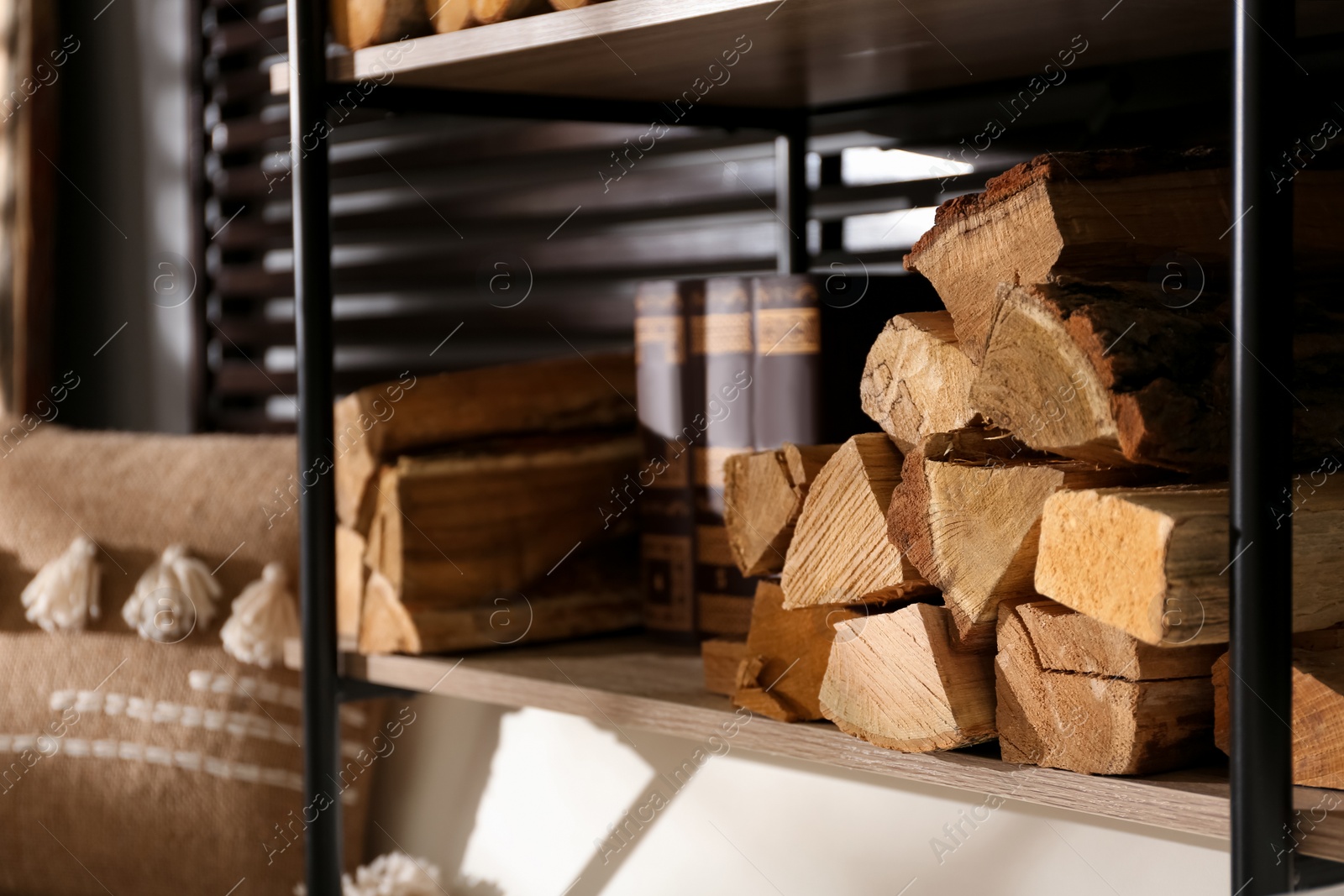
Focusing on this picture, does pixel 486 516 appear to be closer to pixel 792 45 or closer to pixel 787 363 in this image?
pixel 787 363

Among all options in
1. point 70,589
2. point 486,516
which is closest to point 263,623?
point 70,589

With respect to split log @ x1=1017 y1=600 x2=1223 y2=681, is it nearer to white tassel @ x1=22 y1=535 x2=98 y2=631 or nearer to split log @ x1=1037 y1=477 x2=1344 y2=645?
split log @ x1=1037 y1=477 x2=1344 y2=645

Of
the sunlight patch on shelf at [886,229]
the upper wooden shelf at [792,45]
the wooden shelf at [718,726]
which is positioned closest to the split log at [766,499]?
the wooden shelf at [718,726]

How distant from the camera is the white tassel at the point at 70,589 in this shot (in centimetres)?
184

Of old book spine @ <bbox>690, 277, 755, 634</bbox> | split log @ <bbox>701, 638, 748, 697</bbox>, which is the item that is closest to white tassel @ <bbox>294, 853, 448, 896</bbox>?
old book spine @ <bbox>690, 277, 755, 634</bbox>

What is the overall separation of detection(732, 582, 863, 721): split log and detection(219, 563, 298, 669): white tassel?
2.88 feet

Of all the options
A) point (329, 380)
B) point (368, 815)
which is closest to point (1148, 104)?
point (329, 380)

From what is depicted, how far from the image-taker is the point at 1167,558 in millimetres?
742

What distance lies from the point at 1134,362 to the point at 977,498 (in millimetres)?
144

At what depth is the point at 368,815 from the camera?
1.85m

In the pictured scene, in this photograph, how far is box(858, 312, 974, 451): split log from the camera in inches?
36.4

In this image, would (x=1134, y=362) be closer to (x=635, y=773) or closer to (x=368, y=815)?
(x=635, y=773)

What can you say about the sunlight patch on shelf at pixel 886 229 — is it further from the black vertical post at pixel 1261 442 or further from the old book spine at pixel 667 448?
the black vertical post at pixel 1261 442

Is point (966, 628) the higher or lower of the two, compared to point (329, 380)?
lower
